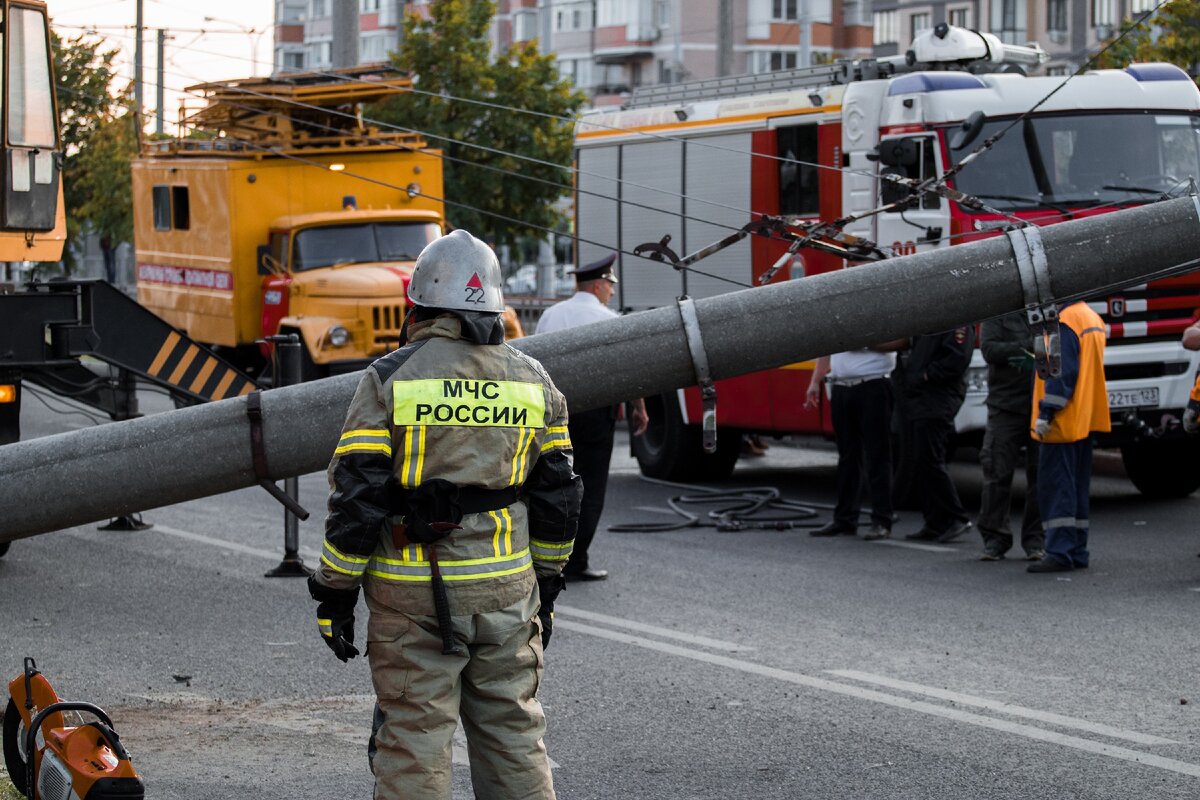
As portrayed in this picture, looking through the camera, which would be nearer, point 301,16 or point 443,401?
point 443,401

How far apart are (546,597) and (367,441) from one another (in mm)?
731

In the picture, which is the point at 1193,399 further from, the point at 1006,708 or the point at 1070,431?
the point at 1006,708

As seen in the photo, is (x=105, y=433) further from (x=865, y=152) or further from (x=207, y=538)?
(x=865, y=152)

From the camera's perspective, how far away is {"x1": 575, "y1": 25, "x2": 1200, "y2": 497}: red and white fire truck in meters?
12.8

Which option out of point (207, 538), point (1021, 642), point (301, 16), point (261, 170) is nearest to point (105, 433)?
point (1021, 642)

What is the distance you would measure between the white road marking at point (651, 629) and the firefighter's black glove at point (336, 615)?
12.8 ft

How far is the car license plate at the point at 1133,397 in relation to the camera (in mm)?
12539

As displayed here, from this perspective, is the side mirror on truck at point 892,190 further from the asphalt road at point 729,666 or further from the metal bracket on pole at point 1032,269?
the metal bracket on pole at point 1032,269

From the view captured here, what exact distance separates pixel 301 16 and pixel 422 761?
9319 cm

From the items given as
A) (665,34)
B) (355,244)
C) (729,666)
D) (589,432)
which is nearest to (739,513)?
(589,432)

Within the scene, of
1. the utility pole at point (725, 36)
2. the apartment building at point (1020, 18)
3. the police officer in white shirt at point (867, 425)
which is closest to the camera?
the police officer in white shirt at point (867, 425)

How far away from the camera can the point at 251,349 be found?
65.1 ft

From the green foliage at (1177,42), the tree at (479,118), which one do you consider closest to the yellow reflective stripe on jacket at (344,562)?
the green foliage at (1177,42)

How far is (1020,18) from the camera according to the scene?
67375 mm
